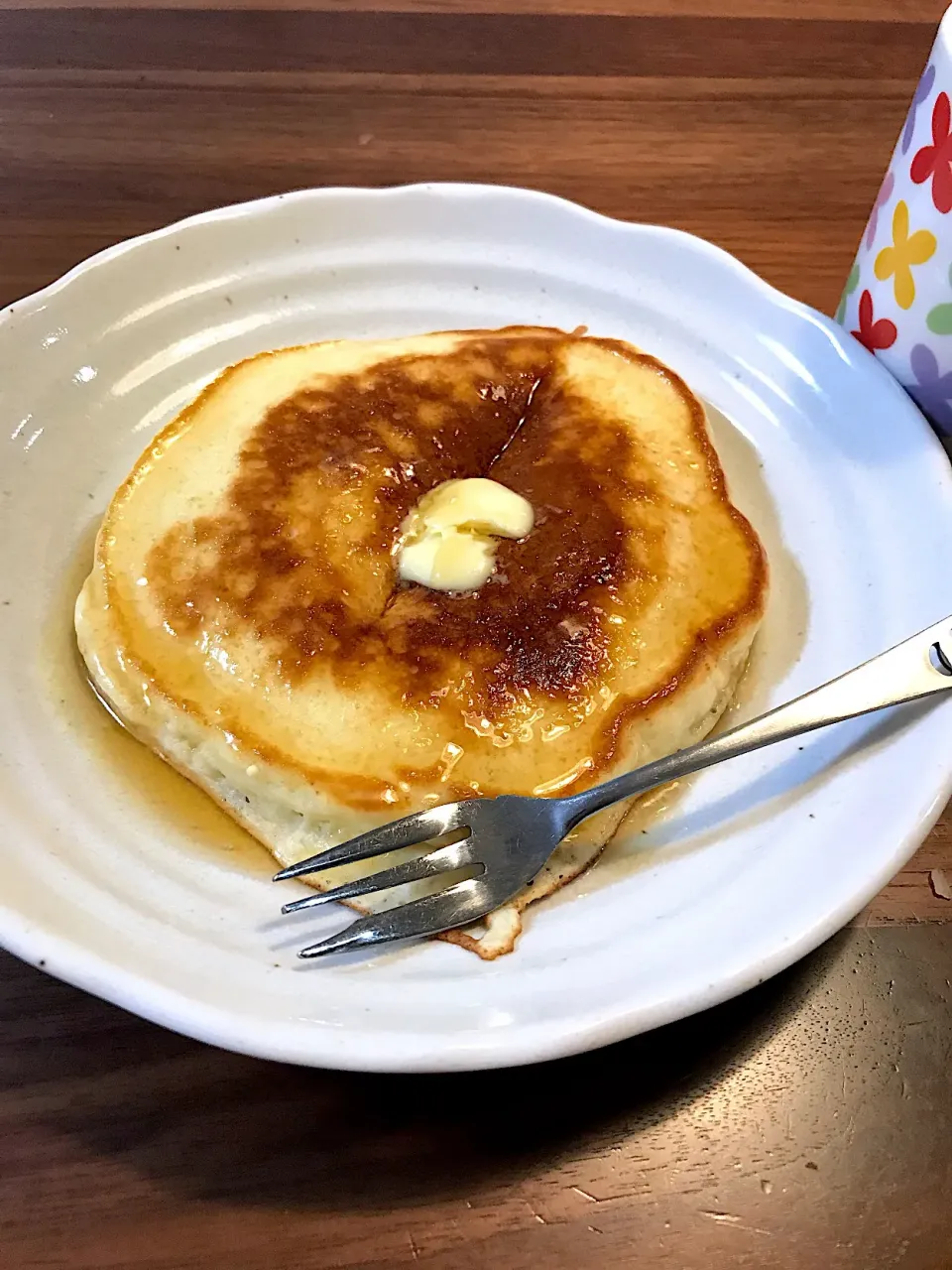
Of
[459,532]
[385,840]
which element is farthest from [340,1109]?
[459,532]

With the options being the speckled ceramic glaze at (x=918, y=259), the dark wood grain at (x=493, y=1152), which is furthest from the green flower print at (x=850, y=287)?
the dark wood grain at (x=493, y=1152)

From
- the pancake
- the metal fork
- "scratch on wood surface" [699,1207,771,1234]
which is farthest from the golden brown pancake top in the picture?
"scratch on wood surface" [699,1207,771,1234]

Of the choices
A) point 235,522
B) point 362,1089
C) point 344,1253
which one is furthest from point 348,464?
point 344,1253

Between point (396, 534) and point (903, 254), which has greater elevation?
point (903, 254)

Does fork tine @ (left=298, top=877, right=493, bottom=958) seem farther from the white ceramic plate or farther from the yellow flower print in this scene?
the yellow flower print

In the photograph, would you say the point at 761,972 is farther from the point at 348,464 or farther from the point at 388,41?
the point at 388,41

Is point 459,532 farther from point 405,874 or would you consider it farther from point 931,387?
point 931,387
